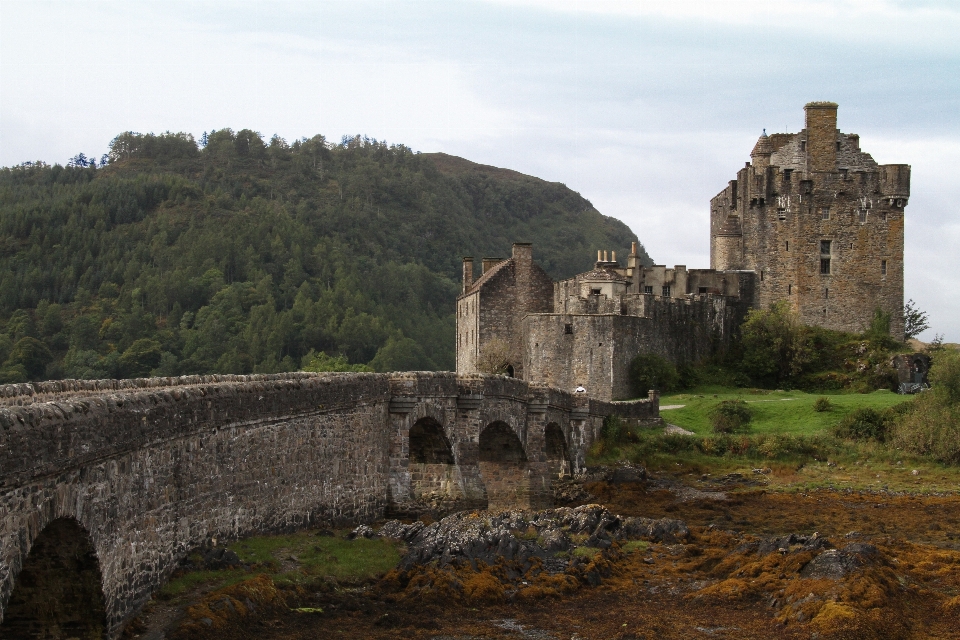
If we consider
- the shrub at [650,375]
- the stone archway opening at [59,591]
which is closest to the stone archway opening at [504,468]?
the shrub at [650,375]

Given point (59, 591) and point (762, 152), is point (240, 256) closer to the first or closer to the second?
point (762, 152)

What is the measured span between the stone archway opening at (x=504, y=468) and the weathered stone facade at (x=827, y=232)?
26405mm

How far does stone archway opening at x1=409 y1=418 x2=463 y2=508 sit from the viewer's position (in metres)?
32.7

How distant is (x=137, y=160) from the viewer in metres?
160

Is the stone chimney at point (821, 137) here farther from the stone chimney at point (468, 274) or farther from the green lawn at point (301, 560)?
the green lawn at point (301, 560)

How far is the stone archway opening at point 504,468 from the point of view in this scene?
38688 mm

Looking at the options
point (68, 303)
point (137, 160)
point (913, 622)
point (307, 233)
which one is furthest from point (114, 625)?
point (137, 160)

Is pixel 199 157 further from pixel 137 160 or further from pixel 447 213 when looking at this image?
pixel 447 213

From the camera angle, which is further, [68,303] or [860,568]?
[68,303]

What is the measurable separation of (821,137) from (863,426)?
2156 centimetres

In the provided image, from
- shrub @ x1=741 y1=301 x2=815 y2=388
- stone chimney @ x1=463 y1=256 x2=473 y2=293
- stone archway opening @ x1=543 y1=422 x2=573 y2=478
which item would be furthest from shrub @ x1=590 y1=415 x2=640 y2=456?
stone chimney @ x1=463 y1=256 x2=473 y2=293

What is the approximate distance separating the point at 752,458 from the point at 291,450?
76.3ft

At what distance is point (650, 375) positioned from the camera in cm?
5462

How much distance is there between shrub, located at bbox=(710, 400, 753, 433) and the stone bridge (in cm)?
1009
